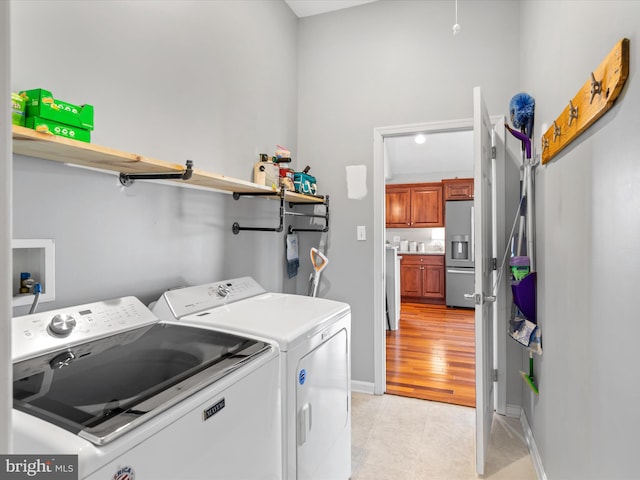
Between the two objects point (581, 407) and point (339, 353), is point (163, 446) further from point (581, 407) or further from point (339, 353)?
point (581, 407)

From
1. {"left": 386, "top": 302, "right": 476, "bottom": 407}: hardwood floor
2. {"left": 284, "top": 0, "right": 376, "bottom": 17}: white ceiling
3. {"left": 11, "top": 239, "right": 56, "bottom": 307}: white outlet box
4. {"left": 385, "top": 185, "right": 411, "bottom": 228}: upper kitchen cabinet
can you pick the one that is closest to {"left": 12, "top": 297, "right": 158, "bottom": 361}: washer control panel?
{"left": 11, "top": 239, "right": 56, "bottom": 307}: white outlet box

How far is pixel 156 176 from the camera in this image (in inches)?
57.3

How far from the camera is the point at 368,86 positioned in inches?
110

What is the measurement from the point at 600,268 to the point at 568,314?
372 mm

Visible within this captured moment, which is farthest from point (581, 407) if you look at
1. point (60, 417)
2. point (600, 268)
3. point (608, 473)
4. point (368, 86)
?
point (368, 86)

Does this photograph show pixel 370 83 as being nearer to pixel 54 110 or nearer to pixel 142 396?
pixel 54 110

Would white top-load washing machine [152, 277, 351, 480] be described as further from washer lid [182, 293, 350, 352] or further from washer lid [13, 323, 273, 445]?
washer lid [13, 323, 273, 445]

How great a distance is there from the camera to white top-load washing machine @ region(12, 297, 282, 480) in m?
0.66

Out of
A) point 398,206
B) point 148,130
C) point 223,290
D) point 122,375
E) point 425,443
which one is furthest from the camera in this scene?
point 398,206

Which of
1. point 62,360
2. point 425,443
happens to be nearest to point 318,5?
point 62,360

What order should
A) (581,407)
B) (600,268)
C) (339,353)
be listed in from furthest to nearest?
(339,353)
(581,407)
(600,268)

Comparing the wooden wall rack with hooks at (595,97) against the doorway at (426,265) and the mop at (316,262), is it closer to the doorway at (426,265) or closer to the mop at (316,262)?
the mop at (316,262)

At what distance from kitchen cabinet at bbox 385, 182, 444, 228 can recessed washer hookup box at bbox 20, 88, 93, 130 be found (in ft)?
19.9

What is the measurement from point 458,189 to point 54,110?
6030 millimetres
